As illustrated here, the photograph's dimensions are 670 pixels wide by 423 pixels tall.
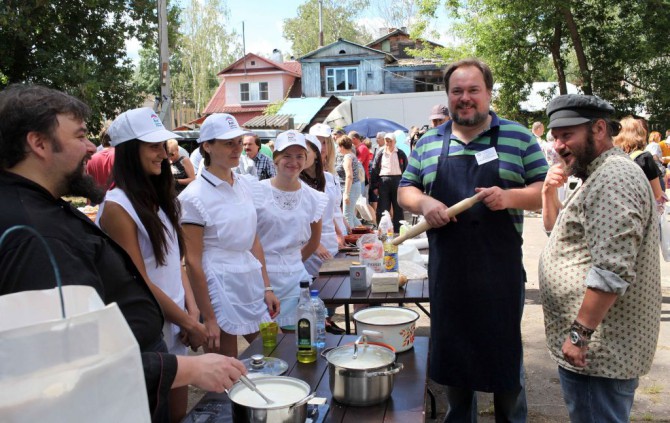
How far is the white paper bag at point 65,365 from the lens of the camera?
0.99 m

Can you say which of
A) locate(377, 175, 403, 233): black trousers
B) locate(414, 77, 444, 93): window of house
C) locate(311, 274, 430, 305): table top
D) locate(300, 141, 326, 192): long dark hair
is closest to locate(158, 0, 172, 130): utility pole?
locate(377, 175, 403, 233): black trousers

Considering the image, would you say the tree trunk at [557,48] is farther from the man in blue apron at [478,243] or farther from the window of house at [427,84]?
the man in blue apron at [478,243]

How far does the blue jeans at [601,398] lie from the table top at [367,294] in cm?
117

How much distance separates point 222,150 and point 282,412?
1803 millimetres

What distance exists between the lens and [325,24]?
50.8 metres

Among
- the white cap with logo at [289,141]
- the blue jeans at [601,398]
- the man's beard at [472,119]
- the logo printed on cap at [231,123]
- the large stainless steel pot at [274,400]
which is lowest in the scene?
the blue jeans at [601,398]

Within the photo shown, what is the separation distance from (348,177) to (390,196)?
31.6 inches

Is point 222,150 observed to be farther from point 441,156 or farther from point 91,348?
point 91,348


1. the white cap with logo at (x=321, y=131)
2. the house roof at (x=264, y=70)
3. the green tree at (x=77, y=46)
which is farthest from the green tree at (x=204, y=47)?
the white cap with logo at (x=321, y=131)

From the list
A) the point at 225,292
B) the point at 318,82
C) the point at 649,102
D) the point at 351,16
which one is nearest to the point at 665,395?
the point at 225,292

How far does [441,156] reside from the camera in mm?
2719

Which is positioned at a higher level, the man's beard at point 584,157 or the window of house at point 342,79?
the window of house at point 342,79

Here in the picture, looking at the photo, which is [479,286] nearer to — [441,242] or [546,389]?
[441,242]

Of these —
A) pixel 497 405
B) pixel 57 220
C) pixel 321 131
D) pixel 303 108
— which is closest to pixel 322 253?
pixel 321 131
